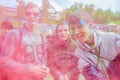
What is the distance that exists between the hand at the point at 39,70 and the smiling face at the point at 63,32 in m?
0.24

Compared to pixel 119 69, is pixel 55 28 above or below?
above

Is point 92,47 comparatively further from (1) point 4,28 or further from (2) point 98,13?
(1) point 4,28

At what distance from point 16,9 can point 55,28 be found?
301 millimetres

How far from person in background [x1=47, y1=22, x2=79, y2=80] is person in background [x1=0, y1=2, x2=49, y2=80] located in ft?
0.21

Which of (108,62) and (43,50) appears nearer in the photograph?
(43,50)

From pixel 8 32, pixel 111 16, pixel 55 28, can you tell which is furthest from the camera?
pixel 111 16

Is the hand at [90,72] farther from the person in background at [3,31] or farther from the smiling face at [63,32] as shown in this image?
the person in background at [3,31]

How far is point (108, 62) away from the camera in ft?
8.04

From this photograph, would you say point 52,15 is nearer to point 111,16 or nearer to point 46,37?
point 46,37

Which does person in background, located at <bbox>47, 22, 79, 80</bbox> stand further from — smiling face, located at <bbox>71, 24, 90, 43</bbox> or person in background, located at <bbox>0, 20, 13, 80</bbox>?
person in background, located at <bbox>0, 20, 13, 80</bbox>

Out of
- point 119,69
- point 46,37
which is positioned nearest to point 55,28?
point 46,37

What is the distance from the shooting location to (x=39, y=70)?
7.23 ft

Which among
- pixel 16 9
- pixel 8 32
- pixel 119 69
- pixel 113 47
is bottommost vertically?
pixel 119 69

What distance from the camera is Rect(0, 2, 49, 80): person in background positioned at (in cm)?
212
